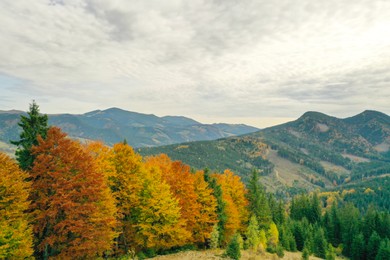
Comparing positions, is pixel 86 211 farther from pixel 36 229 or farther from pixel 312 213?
pixel 312 213

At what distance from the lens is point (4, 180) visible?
843 inches

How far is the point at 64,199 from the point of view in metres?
23.9

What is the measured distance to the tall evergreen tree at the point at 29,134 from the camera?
26.7 metres

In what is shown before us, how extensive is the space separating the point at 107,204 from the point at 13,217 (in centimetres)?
899

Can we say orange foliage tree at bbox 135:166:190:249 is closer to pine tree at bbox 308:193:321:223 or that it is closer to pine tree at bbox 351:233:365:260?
pine tree at bbox 351:233:365:260

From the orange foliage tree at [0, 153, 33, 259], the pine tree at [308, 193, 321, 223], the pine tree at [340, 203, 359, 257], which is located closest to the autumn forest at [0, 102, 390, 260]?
the orange foliage tree at [0, 153, 33, 259]

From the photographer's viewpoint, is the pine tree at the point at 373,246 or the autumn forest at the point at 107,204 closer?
the autumn forest at the point at 107,204

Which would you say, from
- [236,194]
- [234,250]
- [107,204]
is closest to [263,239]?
[236,194]

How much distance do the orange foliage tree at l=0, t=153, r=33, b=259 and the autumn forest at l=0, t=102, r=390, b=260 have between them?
68 mm

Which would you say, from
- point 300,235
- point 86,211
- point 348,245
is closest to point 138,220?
point 86,211

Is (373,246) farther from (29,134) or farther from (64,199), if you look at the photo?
(29,134)

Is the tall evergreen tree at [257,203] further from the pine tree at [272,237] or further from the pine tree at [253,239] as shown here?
the pine tree at [253,239]

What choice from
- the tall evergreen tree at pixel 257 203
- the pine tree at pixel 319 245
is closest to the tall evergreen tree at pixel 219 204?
the tall evergreen tree at pixel 257 203

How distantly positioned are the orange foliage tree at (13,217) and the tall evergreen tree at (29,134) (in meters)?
3.62
